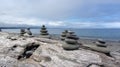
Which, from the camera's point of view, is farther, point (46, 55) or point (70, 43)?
point (70, 43)

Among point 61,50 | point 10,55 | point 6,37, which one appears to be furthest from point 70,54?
point 6,37

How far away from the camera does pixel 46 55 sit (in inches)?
578

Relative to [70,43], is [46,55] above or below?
below

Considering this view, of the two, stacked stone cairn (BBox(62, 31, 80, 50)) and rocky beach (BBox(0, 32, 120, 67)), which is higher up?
stacked stone cairn (BBox(62, 31, 80, 50))

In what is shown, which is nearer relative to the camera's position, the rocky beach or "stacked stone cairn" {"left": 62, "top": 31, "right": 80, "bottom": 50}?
the rocky beach

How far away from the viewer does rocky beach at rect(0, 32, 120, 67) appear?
13.7 metres

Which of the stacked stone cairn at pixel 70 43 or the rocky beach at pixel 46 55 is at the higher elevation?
the stacked stone cairn at pixel 70 43

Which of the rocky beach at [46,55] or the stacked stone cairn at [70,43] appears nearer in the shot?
the rocky beach at [46,55]

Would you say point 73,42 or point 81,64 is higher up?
point 73,42

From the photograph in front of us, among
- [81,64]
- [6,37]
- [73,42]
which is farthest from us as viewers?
[6,37]

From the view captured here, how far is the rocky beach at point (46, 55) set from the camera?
13.7 meters

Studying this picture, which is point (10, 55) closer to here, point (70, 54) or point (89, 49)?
point (70, 54)

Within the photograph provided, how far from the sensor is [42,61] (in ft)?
47.2

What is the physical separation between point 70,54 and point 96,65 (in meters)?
2.07
